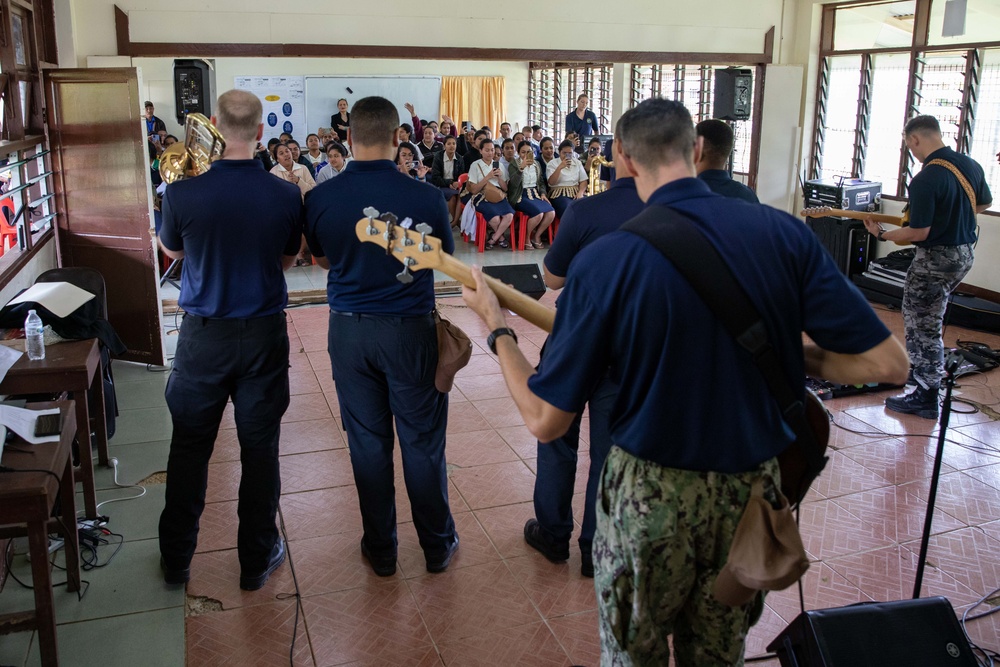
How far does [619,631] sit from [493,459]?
2.78 metres

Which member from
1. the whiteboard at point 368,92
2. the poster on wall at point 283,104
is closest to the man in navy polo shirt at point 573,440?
the whiteboard at point 368,92

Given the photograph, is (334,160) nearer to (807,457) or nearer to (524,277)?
(524,277)

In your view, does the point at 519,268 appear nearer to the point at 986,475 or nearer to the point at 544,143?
the point at 986,475

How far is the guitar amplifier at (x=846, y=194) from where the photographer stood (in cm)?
928

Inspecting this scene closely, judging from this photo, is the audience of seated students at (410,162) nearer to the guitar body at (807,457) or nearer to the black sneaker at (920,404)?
the black sneaker at (920,404)

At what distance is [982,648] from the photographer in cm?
317

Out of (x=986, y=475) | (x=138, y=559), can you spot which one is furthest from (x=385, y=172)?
(x=986, y=475)

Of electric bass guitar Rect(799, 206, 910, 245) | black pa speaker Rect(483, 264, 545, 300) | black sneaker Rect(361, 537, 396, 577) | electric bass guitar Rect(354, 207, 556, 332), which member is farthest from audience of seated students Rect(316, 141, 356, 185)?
electric bass guitar Rect(354, 207, 556, 332)

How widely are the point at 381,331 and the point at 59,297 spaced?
5.49ft

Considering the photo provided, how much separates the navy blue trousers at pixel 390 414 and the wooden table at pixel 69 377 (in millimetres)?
1040

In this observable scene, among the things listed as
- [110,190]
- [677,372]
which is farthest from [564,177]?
[677,372]

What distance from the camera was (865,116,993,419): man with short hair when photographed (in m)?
5.44

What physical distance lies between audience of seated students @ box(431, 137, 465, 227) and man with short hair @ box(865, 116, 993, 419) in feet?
22.8

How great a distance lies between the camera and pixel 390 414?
3.46 m
